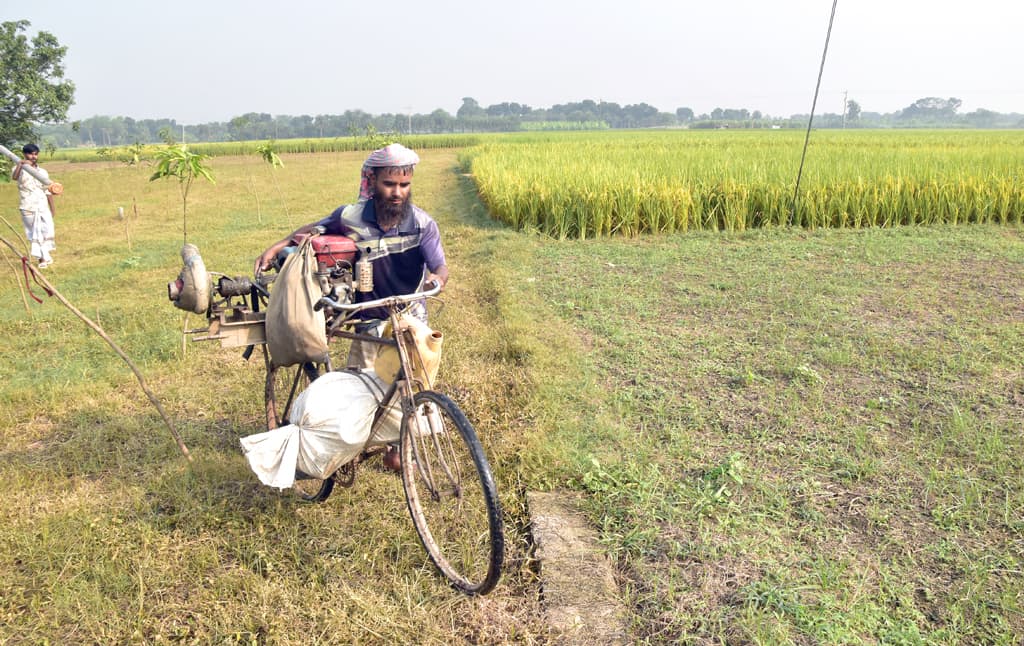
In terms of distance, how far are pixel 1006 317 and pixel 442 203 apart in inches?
411

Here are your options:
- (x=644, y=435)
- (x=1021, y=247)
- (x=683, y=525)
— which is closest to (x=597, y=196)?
(x=1021, y=247)

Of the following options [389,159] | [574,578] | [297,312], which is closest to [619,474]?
[574,578]

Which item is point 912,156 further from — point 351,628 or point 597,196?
point 351,628

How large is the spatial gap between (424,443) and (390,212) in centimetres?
107

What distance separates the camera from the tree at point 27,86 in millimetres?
20250

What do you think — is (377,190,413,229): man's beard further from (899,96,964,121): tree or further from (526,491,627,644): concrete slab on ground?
(899,96,964,121): tree

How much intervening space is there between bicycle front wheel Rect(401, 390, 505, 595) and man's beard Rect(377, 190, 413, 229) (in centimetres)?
94

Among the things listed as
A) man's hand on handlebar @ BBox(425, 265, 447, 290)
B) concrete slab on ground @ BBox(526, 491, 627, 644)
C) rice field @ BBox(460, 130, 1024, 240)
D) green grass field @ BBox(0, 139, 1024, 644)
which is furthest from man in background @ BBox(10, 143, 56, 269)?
concrete slab on ground @ BBox(526, 491, 627, 644)

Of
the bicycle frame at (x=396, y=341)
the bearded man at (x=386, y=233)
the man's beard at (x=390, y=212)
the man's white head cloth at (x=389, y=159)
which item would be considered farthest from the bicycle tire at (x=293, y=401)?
the man's white head cloth at (x=389, y=159)

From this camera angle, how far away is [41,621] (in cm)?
218

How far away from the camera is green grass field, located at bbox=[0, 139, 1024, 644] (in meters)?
2.18

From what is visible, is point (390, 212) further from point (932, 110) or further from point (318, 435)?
point (932, 110)

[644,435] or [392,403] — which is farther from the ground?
[392,403]

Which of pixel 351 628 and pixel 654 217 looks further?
pixel 654 217
